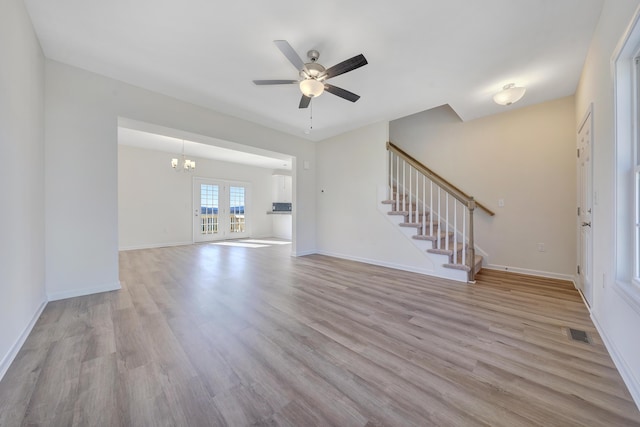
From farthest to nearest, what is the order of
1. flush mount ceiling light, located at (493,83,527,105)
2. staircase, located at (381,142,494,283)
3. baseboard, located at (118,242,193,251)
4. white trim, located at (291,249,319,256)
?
baseboard, located at (118,242,193,251), white trim, located at (291,249,319,256), staircase, located at (381,142,494,283), flush mount ceiling light, located at (493,83,527,105)

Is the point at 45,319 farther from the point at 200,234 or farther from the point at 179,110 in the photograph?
the point at 200,234

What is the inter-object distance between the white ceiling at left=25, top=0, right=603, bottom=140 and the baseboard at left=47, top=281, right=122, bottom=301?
2.61m

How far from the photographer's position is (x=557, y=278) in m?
3.50

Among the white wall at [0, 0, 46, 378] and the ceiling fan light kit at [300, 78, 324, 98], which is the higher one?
the ceiling fan light kit at [300, 78, 324, 98]

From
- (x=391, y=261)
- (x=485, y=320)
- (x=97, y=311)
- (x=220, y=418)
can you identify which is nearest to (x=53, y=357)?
(x=97, y=311)

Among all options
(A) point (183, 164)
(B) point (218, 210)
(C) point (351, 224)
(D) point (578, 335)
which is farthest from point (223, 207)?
(D) point (578, 335)

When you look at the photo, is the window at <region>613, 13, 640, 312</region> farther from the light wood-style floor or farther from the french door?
the french door

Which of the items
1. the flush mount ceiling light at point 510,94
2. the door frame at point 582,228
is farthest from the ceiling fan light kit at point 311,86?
the door frame at point 582,228

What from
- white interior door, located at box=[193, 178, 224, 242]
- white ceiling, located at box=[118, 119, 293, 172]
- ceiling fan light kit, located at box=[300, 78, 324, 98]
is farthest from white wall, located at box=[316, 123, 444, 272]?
white interior door, located at box=[193, 178, 224, 242]

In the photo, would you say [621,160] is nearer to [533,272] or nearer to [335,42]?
[335,42]

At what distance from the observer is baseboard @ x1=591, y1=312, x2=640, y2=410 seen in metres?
1.29

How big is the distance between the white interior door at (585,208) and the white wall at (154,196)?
25.7 feet

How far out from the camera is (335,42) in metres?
2.32

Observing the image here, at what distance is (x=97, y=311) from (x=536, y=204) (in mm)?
5849
